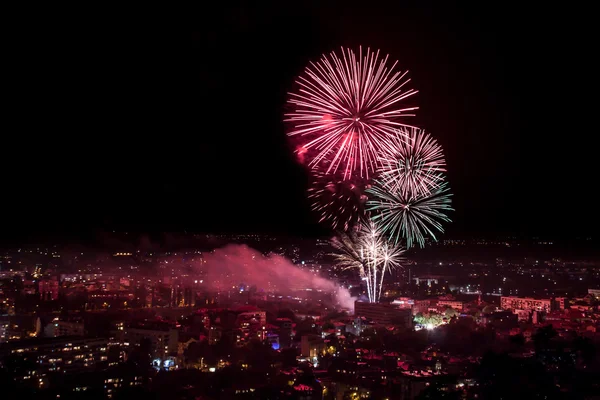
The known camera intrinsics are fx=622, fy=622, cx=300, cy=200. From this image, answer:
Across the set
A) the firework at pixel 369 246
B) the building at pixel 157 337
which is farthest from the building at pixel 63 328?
the firework at pixel 369 246

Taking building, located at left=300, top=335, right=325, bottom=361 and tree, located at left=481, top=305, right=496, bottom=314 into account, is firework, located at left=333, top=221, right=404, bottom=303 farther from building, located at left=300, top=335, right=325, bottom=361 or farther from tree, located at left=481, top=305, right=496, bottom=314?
tree, located at left=481, top=305, right=496, bottom=314

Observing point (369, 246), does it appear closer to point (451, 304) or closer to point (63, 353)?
point (63, 353)

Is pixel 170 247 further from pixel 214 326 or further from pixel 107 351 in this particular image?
pixel 107 351

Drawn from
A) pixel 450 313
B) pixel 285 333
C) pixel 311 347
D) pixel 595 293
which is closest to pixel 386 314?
pixel 450 313

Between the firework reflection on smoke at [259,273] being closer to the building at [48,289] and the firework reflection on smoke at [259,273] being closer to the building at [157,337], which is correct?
the building at [48,289]

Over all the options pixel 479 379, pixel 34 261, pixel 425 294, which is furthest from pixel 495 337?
pixel 34 261

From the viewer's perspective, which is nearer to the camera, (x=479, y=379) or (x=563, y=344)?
(x=479, y=379)
